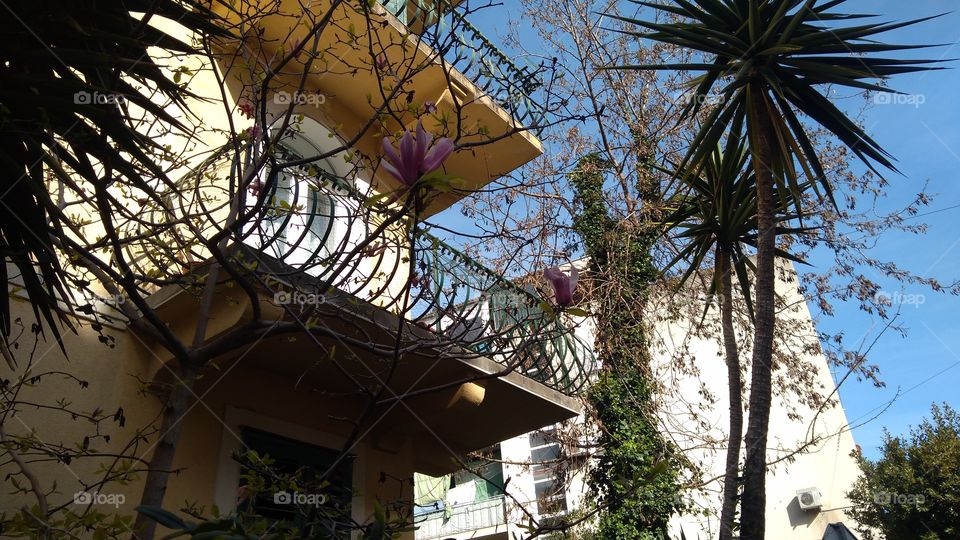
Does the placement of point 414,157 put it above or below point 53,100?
below

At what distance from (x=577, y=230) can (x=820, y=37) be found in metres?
4.61

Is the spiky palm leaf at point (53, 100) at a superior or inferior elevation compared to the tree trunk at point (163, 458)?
superior

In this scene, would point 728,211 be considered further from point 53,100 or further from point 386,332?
point 53,100

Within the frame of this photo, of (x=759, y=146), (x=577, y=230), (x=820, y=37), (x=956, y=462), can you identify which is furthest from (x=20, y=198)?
(x=956, y=462)

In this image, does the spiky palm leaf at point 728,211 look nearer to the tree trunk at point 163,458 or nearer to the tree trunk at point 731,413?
the tree trunk at point 731,413

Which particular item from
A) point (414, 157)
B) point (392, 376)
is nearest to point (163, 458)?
point (414, 157)

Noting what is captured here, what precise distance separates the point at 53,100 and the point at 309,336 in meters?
1.30

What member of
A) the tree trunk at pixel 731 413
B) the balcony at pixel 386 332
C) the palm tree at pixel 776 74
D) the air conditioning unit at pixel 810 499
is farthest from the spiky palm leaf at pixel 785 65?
the air conditioning unit at pixel 810 499

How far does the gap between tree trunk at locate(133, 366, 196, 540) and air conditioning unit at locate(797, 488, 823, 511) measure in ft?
55.0

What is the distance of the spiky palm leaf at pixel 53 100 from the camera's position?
109 inches

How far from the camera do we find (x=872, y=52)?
6.52 m

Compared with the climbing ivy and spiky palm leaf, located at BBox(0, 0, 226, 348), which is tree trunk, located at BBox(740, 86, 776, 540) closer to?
the climbing ivy

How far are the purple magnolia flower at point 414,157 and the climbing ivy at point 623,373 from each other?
237 inches

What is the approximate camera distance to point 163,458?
2.88 metres
